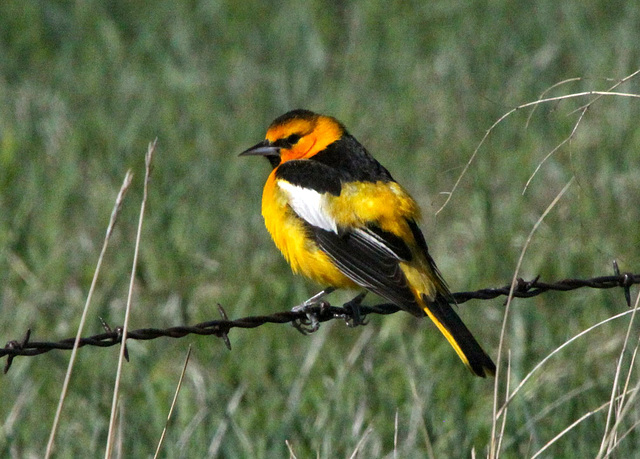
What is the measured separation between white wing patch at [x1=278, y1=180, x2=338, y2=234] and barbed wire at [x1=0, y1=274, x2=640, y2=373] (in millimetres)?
377

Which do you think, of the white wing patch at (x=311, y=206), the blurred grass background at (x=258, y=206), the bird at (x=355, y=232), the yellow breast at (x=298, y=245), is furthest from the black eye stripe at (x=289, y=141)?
the blurred grass background at (x=258, y=206)

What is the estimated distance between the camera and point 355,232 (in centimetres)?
474

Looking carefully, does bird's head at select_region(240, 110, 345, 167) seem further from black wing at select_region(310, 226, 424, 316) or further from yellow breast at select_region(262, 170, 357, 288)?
black wing at select_region(310, 226, 424, 316)

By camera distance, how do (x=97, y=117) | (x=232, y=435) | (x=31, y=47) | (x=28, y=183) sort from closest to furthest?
(x=232, y=435) → (x=28, y=183) → (x=97, y=117) → (x=31, y=47)

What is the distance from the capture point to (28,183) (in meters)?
7.55

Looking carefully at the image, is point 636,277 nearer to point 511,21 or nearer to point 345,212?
point 345,212

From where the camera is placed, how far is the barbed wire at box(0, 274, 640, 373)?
11.1 ft

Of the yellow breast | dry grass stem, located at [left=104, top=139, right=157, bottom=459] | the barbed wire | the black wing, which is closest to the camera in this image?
dry grass stem, located at [left=104, top=139, right=157, bottom=459]

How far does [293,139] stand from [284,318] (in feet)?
6.09

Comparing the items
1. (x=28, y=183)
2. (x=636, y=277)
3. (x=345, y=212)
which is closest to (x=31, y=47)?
(x=28, y=183)

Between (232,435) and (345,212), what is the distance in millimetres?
1085

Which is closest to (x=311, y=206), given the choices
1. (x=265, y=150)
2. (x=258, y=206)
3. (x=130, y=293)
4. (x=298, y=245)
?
(x=298, y=245)

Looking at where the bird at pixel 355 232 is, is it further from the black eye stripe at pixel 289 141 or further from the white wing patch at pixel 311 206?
the black eye stripe at pixel 289 141

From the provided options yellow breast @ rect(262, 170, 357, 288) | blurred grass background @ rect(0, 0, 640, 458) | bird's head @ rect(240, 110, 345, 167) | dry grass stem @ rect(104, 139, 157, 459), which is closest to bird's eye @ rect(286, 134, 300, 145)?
bird's head @ rect(240, 110, 345, 167)
